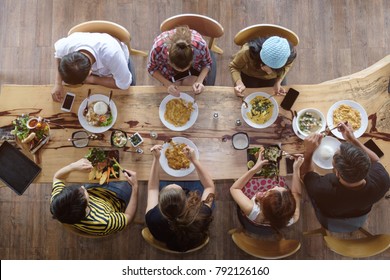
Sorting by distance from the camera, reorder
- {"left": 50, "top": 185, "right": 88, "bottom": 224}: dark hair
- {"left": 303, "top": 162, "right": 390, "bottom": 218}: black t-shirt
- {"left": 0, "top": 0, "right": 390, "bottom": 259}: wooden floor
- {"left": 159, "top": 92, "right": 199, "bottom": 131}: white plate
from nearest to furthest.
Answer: {"left": 50, "top": 185, "right": 88, "bottom": 224}: dark hair → {"left": 303, "top": 162, "right": 390, "bottom": 218}: black t-shirt → {"left": 159, "top": 92, "right": 199, "bottom": 131}: white plate → {"left": 0, "top": 0, "right": 390, "bottom": 259}: wooden floor

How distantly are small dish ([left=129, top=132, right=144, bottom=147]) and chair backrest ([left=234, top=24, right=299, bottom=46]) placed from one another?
107 cm

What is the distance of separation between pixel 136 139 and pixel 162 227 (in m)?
0.61

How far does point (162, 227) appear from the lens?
7.57 feet

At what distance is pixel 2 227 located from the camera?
337cm

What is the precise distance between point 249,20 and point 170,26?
1295 millimetres

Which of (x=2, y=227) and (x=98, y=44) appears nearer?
(x=98, y=44)

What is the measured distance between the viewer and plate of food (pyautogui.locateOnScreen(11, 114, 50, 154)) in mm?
2379

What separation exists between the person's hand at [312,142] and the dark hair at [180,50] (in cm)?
96

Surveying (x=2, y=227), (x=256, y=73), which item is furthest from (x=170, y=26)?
(x=2, y=227)

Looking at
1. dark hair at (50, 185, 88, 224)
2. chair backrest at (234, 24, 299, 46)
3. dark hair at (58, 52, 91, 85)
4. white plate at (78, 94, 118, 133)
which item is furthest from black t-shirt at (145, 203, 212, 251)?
chair backrest at (234, 24, 299, 46)

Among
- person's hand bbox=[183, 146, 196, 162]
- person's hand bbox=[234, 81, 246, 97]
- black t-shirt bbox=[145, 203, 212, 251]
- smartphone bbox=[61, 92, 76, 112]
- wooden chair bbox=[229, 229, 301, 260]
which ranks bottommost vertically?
wooden chair bbox=[229, 229, 301, 260]

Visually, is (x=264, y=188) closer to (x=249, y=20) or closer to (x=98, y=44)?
(x=98, y=44)

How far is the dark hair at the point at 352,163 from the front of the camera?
219cm

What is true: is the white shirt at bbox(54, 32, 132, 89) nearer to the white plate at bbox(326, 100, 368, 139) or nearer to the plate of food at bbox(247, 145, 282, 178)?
the plate of food at bbox(247, 145, 282, 178)
